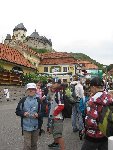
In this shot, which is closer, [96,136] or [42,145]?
[96,136]

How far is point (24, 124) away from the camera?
7.05m

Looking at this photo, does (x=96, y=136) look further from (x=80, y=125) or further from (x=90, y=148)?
(x=80, y=125)

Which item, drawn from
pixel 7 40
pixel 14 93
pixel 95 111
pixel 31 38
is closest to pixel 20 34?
pixel 31 38

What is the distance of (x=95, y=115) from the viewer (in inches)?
208

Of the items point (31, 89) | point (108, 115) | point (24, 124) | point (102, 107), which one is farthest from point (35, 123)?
point (108, 115)

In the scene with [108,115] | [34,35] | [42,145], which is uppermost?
[34,35]

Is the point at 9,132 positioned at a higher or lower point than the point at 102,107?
lower

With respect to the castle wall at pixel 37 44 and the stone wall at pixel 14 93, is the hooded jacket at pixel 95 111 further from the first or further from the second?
the castle wall at pixel 37 44

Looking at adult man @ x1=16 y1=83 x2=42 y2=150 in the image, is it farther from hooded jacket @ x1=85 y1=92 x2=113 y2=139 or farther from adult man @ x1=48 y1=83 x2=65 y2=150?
hooded jacket @ x1=85 y1=92 x2=113 y2=139

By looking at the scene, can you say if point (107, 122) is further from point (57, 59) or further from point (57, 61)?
point (57, 59)

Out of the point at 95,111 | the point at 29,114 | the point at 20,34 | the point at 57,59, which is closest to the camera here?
the point at 95,111

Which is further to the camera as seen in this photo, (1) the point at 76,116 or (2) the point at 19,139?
(1) the point at 76,116

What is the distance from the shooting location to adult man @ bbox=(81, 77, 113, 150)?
526 centimetres

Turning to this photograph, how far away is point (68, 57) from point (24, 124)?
76.0 meters
